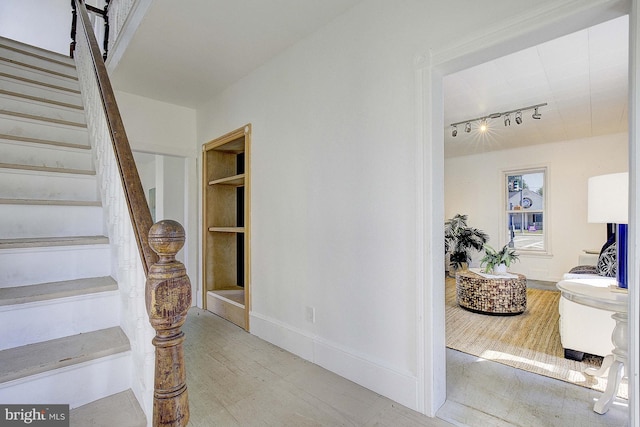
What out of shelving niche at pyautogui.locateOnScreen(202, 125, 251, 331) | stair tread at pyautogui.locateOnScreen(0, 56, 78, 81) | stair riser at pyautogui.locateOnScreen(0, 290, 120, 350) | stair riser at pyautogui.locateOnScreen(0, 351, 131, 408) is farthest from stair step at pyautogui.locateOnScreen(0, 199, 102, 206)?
stair tread at pyautogui.locateOnScreen(0, 56, 78, 81)

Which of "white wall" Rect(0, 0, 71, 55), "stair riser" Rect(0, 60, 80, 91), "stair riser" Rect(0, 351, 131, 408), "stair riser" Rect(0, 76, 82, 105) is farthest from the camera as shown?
"white wall" Rect(0, 0, 71, 55)

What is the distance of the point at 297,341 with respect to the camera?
8.57 ft

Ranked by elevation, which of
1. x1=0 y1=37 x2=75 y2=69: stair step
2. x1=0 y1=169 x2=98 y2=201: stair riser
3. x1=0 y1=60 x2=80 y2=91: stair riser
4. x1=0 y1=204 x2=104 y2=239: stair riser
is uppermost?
x1=0 y1=37 x2=75 y2=69: stair step

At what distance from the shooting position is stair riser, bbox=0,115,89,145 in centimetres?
217

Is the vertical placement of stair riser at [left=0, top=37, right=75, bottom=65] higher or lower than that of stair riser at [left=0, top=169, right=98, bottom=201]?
higher

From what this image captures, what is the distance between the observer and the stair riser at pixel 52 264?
1499 millimetres

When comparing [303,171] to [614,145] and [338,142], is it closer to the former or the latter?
[338,142]

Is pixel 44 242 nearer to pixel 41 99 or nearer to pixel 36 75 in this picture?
pixel 41 99

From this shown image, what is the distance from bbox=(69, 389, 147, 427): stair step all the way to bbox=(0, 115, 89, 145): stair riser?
6.72ft

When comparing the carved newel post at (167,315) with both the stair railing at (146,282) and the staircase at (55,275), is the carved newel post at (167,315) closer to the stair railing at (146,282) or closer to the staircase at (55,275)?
the stair railing at (146,282)

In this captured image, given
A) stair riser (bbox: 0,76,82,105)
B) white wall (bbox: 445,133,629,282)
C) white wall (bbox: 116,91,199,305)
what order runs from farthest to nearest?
1. white wall (bbox: 445,133,629,282)
2. white wall (bbox: 116,91,199,305)
3. stair riser (bbox: 0,76,82,105)

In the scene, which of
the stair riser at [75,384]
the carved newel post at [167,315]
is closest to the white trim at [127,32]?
the carved newel post at [167,315]

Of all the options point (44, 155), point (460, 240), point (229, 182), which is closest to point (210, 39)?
point (44, 155)

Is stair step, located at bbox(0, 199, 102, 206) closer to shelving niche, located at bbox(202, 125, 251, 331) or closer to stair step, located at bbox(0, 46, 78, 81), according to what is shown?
shelving niche, located at bbox(202, 125, 251, 331)
